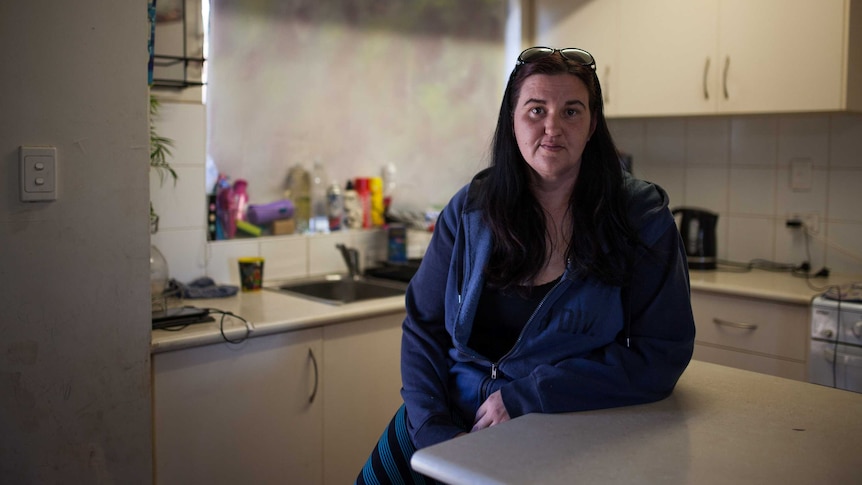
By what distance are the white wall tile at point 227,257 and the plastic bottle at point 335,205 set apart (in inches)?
13.6

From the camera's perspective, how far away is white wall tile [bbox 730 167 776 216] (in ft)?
11.1

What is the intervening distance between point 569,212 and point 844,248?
1994mm

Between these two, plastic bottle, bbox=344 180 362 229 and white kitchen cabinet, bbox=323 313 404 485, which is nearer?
white kitchen cabinet, bbox=323 313 404 485

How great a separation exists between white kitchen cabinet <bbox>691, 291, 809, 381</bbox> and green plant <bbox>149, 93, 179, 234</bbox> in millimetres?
1822

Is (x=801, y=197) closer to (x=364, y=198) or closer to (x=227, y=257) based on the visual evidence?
(x=364, y=198)

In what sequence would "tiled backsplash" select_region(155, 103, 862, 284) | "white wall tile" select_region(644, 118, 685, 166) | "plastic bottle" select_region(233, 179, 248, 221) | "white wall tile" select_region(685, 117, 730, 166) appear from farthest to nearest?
"white wall tile" select_region(644, 118, 685, 166) → "white wall tile" select_region(685, 117, 730, 166) → "plastic bottle" select_region(233, 179, 248, 221) → "tiled backsplash" select_region(155, 103, 862, 284)

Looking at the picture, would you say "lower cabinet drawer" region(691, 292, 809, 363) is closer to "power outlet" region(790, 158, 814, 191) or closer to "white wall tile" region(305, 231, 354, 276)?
"power outlet" region(790, 158, 814, 191)

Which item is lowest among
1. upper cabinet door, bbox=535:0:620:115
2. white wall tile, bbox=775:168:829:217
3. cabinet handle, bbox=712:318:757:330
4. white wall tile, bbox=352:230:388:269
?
cabinet handle, bbox=712:318:757:330

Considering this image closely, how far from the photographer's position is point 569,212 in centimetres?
166

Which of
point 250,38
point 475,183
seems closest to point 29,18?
point 475,183

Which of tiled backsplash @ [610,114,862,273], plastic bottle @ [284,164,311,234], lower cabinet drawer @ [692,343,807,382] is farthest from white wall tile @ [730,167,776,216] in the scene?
plastic bottle @ [284,164,311,234]

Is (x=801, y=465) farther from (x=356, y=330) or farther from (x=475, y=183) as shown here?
(x=356, y=330)

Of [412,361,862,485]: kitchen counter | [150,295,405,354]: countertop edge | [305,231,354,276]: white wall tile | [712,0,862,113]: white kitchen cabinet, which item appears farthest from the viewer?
[305,231,354,276]: white wall tile

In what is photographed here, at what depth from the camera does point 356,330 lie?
2557mm
